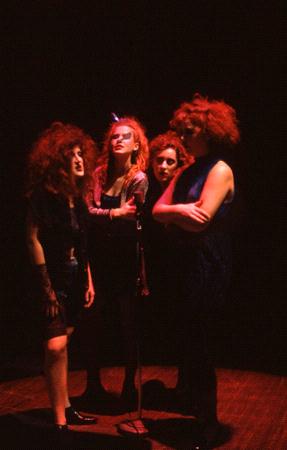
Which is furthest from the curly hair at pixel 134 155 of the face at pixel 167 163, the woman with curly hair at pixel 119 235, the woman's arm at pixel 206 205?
the woman's arm at pixel 206 205

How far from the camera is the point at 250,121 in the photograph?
20.3 ft

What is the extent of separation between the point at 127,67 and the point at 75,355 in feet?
8.44

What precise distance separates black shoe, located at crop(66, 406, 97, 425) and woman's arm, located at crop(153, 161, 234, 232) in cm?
140

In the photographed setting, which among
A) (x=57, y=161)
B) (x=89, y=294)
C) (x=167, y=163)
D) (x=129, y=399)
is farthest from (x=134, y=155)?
(x=129, y=399)

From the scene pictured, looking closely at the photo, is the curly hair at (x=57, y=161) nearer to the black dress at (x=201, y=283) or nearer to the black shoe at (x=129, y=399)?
the black dress at (x=201, y=283)

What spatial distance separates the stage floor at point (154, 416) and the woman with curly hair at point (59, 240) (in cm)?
21

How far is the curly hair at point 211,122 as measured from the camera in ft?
13.5

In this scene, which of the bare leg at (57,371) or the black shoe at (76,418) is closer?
the bare leg at (57,371)

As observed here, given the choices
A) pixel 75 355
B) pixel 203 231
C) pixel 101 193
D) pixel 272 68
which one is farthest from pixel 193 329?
pixel 272 68

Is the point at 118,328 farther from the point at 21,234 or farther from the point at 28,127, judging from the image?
the point at 28,127

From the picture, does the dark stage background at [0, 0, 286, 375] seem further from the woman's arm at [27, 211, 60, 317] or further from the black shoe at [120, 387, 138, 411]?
the woman's arm at [27, 211, 60, 317]

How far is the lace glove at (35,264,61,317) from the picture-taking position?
160 inches

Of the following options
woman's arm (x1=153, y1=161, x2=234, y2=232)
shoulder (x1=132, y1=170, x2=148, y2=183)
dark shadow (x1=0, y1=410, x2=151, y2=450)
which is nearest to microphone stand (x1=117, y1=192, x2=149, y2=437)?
woman's arm (x1=153, y1=161, x2=234, y2=232)

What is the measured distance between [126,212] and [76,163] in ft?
1.67
